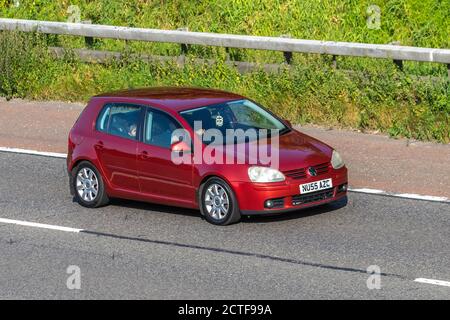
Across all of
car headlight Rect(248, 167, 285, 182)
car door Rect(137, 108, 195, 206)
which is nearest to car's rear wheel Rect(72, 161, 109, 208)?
car door Rect(137, 108, 195, 206)

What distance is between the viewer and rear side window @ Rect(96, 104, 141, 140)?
1592cm

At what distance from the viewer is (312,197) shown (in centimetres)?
1495

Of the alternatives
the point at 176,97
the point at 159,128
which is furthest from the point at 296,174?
the point at 176,97

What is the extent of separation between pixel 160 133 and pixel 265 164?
5.12 ft

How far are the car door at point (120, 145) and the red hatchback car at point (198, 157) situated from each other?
0.01 m

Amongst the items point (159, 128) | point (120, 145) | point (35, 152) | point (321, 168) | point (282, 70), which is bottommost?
point (321, 168)

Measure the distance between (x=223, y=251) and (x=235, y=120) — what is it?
2.39m

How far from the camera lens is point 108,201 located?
16.3 metres

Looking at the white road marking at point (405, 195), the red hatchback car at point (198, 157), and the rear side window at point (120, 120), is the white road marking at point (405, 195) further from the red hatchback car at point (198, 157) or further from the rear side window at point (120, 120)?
the rear side window at point (120, 120)

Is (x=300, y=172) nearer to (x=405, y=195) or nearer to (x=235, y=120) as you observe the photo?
(x=235, y=120)

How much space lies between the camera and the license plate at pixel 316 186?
14.8m

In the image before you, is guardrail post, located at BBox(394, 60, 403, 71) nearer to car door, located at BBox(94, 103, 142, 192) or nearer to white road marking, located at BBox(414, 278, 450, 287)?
car door, located at BBox(94, 103, 142, 192)
